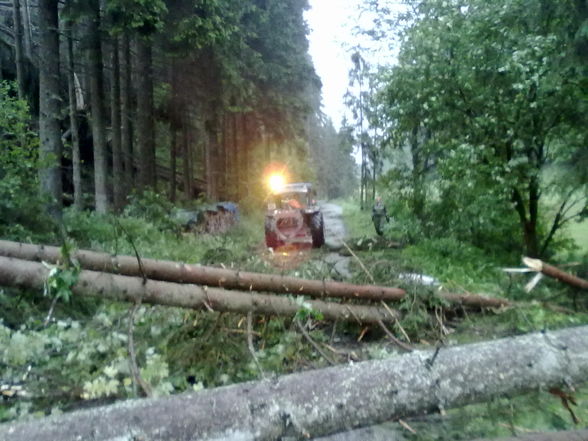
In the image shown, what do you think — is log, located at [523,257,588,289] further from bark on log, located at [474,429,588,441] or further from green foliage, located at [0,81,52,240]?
green foliage, located at [0,81,52,240]

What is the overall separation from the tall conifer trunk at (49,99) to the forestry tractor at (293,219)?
18.6 ft

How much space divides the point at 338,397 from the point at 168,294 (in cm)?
216

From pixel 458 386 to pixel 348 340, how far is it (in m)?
2.58

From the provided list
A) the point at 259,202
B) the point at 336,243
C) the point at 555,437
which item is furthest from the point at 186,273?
the point at 259,202

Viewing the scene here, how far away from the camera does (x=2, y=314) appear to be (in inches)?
223

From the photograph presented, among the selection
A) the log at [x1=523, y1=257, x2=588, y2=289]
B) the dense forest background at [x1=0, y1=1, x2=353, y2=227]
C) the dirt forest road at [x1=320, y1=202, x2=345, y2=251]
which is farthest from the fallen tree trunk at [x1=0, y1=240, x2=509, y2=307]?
the dirt forest road at [x1=320, y1=202, x2=345, y2=251]

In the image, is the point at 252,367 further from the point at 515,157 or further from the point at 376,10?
the point at 376,10

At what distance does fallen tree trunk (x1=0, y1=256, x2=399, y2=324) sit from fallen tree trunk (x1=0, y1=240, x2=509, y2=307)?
10 cm

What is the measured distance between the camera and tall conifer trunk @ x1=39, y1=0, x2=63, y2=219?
429 inches

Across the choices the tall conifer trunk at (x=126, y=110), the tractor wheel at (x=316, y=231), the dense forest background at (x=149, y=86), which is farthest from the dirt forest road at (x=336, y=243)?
the tall conifer trunk at (x=126, y=110)

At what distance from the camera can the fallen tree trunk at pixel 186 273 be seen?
511 centimetres

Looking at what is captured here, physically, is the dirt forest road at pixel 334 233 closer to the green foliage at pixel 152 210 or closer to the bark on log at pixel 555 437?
the green foliage at pixel 152 210

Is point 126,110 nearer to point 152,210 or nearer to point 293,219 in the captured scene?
point 152,210

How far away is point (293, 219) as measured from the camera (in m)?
14.8
